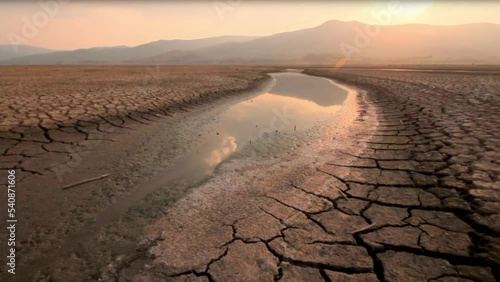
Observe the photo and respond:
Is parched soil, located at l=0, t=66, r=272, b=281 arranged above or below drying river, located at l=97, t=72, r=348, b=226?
above

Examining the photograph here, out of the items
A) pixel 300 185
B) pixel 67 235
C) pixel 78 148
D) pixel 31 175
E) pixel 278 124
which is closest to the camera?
pixel 67 235

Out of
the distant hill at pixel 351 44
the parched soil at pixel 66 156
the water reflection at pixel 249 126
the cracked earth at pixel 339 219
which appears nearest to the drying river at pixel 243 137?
the water reflection at pixel 249 126

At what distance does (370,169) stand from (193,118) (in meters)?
4.67

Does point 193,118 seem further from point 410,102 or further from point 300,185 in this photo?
point 410,102

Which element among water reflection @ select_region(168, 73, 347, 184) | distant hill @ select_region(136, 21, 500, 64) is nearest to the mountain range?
distant hill @ select_region(136, 21, 500, 64)

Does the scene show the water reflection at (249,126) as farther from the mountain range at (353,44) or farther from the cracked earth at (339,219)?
the mountain range at (353,44)

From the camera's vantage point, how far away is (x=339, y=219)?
2.39 meters

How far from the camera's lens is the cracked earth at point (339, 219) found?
1.80m

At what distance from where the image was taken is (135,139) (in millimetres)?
4977

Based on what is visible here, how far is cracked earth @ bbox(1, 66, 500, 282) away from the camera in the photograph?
1.80 m

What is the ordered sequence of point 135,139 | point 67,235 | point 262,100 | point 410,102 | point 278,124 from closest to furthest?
point 67,235 → point 135,139 → point 278,124 → point 410,102 → point 262,100

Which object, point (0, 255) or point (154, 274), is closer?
point (154, 274)

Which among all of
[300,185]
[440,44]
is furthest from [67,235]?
[440,44]

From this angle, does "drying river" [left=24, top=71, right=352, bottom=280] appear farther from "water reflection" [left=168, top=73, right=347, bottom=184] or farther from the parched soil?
the parched soil
